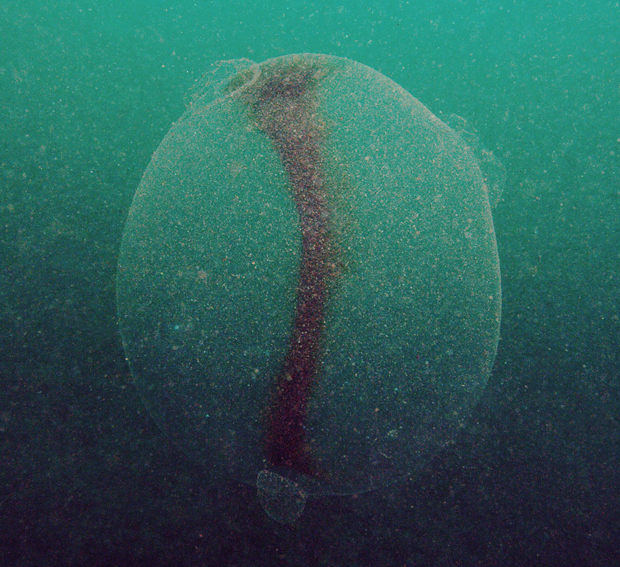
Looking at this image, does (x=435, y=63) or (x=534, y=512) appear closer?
(x=534, y=512)

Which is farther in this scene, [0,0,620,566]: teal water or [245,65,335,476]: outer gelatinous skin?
[0,0,620,566]: teal water

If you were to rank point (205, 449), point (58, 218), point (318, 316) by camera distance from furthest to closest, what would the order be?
point (58, 218), point (205, 449), point (318, 316)

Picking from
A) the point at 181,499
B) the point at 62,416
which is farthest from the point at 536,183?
the point at 62,416

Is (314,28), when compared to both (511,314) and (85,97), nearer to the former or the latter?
(85,97)

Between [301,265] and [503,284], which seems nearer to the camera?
[301,265]
